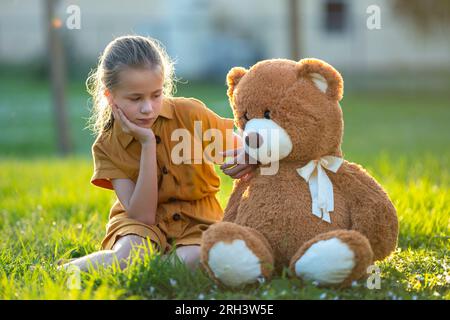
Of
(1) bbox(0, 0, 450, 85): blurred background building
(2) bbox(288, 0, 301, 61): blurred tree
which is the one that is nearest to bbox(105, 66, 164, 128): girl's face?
(2) bbox(288, 0, 301, 61): blurred tree

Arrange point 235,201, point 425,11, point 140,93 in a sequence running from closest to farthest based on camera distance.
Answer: point 235,201, point 140,93, point 425,11

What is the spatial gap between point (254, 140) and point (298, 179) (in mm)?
258

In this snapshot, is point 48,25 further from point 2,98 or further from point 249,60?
point 249,60

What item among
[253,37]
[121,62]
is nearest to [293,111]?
[121,62]

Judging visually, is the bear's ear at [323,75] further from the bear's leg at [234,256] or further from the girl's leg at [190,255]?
the girl's leg at [190,255]

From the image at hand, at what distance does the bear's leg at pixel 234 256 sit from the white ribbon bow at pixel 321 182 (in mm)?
299

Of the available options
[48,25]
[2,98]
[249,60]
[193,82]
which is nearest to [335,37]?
[249,60]

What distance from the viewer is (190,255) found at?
328 centimetres

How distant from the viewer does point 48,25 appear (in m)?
9.63

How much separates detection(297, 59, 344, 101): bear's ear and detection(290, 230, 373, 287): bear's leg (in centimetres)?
62

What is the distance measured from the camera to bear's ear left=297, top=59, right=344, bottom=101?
2.97 meters

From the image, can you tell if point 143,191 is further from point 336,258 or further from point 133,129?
point 336,258

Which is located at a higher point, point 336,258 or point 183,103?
point 183,103

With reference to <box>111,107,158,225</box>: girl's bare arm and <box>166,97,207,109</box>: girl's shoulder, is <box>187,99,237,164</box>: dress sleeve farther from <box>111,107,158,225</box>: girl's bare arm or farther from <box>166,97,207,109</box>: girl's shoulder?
<box>111,107,158,225</box>: girl's bare arm
